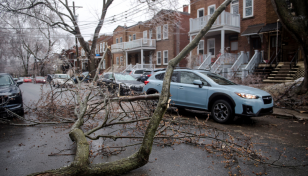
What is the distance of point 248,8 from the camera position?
19719 mm

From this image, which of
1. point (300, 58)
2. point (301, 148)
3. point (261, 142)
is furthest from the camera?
point (300, 58)

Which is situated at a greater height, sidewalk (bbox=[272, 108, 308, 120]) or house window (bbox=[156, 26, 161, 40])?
house window (bbox=[156, 26, 161, 40])

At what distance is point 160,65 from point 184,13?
307 inches

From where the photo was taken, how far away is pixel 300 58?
1641 cm

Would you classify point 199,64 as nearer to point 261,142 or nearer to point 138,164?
point 261,142

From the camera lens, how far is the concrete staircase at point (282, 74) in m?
14.7

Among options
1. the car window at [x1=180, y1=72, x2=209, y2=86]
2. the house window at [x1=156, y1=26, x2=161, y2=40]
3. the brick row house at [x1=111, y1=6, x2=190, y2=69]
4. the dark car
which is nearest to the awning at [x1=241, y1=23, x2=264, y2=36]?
the brick row house at [x1=111, y1=6, x2=190, y2=69]

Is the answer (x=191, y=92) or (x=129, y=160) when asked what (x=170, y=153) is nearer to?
(x=129, y=160)

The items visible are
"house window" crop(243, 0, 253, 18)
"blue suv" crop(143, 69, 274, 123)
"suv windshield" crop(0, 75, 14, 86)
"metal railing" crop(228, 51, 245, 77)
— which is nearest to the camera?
"blue suv" crop(143, 69, 274, 123)

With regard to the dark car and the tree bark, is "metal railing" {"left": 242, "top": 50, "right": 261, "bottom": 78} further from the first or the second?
the tree bark

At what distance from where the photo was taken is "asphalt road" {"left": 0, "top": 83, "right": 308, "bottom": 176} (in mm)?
3621

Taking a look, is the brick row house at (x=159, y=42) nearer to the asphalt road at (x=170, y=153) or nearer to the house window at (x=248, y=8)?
the house window at (x=248, y=8)

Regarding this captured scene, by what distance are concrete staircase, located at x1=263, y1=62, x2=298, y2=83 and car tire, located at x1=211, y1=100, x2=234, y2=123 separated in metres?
9.71

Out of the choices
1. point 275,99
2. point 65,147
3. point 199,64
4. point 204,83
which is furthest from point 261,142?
point 199,64
